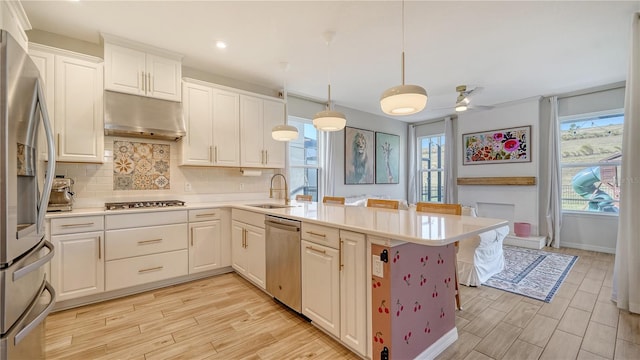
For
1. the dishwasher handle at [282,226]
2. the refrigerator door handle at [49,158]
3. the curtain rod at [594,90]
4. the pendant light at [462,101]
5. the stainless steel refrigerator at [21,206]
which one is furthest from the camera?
the curtain rod at [594,90]

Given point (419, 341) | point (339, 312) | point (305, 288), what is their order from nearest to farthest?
1. point (419, 341)
2. point (339, 312)
3. point (305, 288)

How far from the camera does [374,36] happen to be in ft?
9.34

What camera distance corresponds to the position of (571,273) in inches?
132

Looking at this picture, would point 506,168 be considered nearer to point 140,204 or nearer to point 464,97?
point 464,97

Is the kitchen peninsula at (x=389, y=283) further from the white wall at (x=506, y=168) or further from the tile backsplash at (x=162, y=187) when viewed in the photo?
the white wall at (x=506, y=168)

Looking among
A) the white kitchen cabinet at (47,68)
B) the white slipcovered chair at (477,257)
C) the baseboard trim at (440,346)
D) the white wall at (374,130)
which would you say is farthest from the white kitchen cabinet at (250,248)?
the white wall at (374,130)

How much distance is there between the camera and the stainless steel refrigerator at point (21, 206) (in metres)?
1.02

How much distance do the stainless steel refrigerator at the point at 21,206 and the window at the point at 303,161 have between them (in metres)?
3.47

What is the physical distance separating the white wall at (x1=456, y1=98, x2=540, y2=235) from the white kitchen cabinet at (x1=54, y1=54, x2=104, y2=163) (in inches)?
246

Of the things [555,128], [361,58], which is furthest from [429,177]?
A: [361,58]

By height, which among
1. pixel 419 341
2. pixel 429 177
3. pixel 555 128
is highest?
pixel 555 128

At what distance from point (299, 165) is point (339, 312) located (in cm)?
327

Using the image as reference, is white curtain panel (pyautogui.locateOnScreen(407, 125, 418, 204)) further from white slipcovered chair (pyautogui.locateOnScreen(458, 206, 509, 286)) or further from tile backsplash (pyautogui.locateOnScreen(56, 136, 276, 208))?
tile backsplash (pyautogui.locateOnScreen(56, 136, 276, 208))

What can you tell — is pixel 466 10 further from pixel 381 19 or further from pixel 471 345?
pixel 471 345
